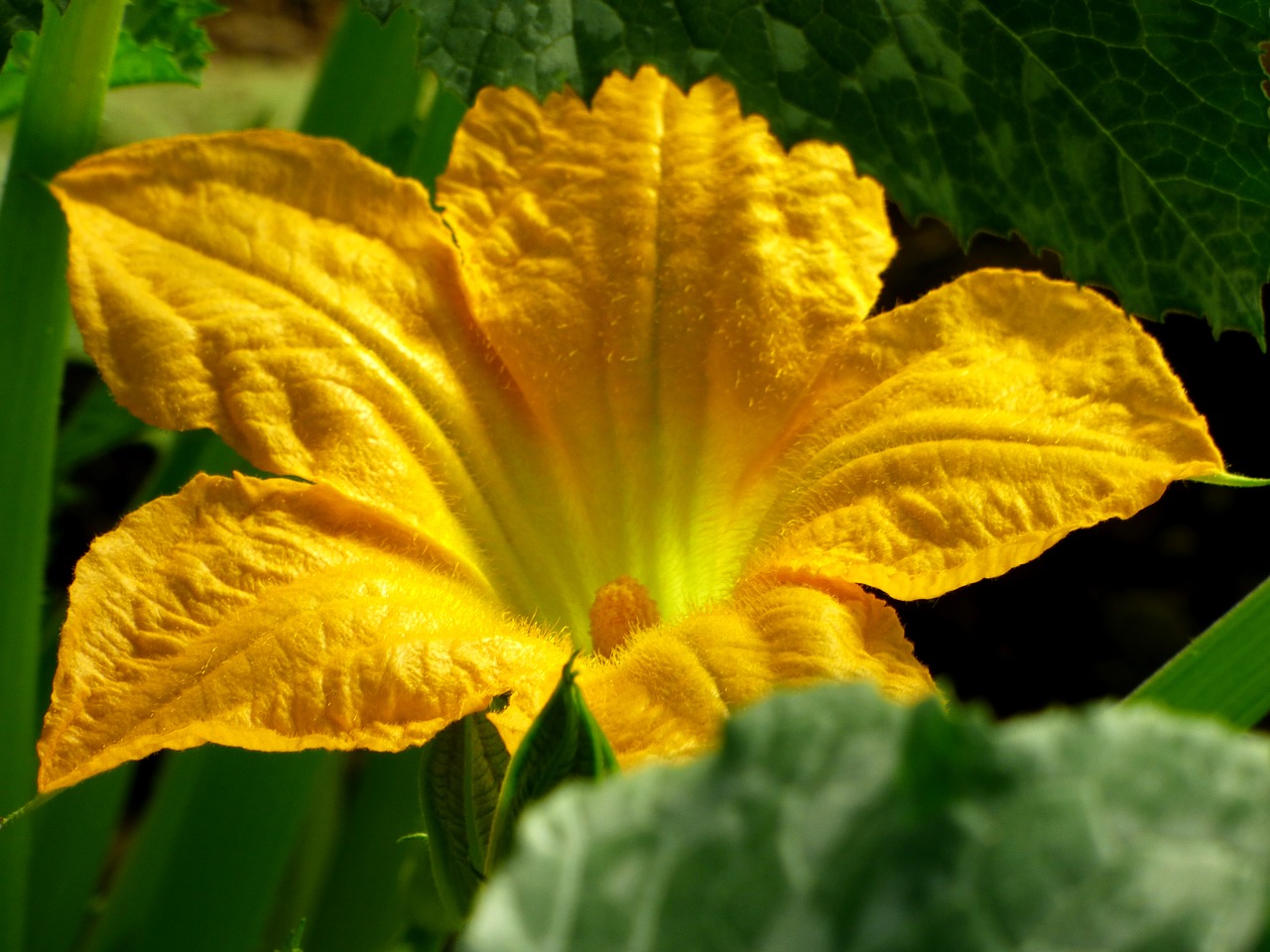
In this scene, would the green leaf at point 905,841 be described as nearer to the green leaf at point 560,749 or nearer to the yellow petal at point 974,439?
the green leaf at point 560,749

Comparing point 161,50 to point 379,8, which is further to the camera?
point 161,50

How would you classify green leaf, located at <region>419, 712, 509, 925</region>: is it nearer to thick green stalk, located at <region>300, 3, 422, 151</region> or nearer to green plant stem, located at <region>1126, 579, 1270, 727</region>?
green plant stem, located at <region>1126, 579, 1270, 727</region>

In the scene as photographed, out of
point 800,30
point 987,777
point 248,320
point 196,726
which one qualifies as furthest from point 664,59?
point 987,777

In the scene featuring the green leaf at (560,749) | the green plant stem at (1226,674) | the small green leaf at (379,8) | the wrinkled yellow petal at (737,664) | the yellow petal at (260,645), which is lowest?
the green plant stem at (1226,674)

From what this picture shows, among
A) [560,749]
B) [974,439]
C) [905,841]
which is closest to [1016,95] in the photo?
[974,439]

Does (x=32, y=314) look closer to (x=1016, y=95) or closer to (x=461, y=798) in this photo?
(x=461, y=798)

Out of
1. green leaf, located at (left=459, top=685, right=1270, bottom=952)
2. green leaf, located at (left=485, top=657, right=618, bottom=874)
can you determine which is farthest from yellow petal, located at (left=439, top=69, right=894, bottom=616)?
green leaf, located at (left=459, top=685, right=1270, bottom=952)

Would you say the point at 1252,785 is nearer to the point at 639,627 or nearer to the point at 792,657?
the point at 792,657

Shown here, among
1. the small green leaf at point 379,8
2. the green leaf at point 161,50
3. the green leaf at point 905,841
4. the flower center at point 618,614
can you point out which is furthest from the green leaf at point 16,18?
the green leaf at point 905,841
